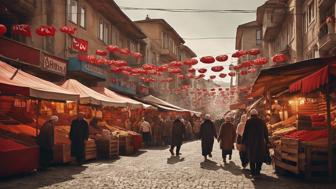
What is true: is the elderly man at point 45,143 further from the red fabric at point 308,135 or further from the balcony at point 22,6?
the balcony at point 22,6

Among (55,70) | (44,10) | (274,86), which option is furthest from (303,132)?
(44,10)

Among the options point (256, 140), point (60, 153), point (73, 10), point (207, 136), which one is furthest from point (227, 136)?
point (73, 10)

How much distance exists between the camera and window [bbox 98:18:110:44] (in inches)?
1085

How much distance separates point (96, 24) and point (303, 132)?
62.8 ft

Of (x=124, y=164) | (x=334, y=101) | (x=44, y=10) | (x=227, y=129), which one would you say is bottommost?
A: (x=124, y=164)

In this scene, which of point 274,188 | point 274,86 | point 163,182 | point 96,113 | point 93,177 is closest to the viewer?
point 274,188

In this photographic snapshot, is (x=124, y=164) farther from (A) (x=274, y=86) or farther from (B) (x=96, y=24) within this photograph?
(B) (x=96, y=24)

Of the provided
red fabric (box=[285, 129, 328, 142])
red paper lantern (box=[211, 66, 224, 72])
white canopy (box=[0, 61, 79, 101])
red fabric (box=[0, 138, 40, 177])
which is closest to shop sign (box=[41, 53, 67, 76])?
white canopy (box=[0, 61, 79, 101])

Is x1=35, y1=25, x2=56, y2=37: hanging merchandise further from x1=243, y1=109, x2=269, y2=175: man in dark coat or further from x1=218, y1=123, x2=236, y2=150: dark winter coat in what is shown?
x1=243, y1=109, x2=269, y2=175: man in dark coat

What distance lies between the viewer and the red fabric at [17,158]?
956 cm

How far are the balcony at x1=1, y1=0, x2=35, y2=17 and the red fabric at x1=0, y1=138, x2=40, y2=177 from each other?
896 centimetres

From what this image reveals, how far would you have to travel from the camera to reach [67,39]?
2184 centimetres

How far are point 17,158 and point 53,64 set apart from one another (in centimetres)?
923

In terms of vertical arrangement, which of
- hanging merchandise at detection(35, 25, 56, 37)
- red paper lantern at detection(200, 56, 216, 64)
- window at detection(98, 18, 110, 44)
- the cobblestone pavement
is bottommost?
the cobblestone pavement
